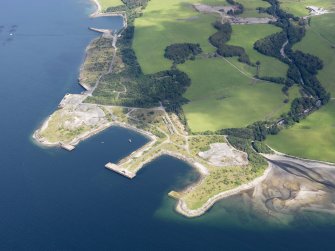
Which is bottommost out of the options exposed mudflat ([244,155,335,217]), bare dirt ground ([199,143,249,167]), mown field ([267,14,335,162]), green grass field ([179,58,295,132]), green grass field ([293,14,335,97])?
exposed mudflat ([244,155,335,217])

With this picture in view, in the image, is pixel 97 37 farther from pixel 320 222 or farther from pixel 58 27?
pixel 320 222

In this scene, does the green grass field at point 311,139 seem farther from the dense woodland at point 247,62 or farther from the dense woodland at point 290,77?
the dense woodland at point 247,62

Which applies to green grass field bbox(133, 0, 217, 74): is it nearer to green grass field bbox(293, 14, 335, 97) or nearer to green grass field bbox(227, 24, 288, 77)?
green grass field bbox(227, 24, 288, 77)

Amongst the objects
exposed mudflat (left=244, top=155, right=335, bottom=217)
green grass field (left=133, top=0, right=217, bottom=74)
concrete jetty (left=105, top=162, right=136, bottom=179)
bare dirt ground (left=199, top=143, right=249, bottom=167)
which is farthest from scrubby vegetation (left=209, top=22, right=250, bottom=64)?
concrete jetty (left=105, top=162, right=136, bottom=179)

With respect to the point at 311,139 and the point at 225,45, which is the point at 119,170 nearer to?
the point at 311,139

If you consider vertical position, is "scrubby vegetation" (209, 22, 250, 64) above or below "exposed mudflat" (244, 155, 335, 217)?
above
